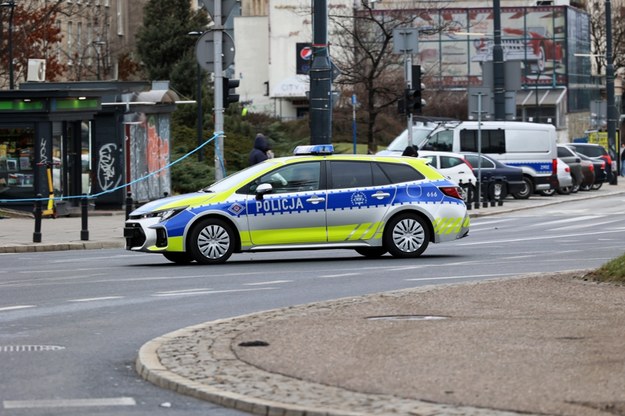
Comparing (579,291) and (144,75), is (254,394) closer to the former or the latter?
(579,291)

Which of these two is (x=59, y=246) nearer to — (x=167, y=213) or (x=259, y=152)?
(x=259, y=152)

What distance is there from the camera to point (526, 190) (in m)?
50.5

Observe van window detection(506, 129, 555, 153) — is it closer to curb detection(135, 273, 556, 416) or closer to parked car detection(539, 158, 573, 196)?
parked car detection(539, 158, 573, 196)

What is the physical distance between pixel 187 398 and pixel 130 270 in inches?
463

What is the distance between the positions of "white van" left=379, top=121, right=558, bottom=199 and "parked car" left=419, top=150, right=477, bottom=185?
4.56 meters

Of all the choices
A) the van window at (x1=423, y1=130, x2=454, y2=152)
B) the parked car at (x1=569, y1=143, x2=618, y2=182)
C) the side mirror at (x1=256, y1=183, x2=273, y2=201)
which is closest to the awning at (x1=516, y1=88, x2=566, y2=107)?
the parked car at (x1=569, y1=143, x2=618, y2=182)

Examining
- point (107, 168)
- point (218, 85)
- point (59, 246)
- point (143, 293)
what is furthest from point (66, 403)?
point (107, 168)

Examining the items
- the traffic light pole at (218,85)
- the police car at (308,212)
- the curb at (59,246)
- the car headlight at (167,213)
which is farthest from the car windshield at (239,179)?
the traffic light pole at (218,85)

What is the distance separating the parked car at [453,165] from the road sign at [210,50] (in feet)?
43.2

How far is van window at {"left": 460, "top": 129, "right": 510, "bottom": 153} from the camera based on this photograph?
162ft

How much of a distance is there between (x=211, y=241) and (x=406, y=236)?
276cm

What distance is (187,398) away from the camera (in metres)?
9.60

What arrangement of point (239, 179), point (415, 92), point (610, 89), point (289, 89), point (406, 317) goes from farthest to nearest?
point (289, 89) → point (610, 89) → point (415, 92) → point (239, 179) → point (406, 317)

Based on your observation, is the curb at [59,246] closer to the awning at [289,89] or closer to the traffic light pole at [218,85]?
the traffic light pole at [218,85]
